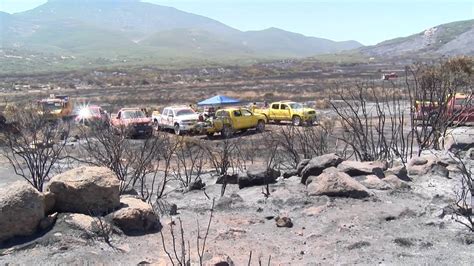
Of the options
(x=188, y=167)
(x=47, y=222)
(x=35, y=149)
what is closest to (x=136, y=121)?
(x=188, y=167)

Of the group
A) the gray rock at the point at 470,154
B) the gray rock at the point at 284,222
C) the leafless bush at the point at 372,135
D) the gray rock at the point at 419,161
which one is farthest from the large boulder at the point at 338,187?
the gray rock at the point at 470,154

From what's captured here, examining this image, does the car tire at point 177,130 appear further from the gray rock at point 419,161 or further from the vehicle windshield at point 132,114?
the gray rock at point 419,161

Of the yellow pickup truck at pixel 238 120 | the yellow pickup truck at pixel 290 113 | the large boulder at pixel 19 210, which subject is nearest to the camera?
the large boulder at pixel 19 210

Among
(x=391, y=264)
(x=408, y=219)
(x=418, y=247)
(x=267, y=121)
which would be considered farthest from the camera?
(x=267, y=121)

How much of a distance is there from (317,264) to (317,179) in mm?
3463

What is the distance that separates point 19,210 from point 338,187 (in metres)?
5.68

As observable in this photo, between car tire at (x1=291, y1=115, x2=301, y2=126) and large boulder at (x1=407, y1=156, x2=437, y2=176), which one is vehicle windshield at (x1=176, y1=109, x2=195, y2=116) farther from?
large boulder at (x1=407, y1=156, x2=437, y2=176)

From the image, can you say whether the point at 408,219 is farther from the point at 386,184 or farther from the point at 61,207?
the point at 61,207

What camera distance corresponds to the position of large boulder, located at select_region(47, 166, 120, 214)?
9289mm

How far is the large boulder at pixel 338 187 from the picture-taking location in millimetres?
10305

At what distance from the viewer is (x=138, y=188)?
14.2 m

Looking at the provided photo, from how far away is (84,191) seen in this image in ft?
30.5

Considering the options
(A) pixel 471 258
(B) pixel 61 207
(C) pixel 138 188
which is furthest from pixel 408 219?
(C) pixel 138 188

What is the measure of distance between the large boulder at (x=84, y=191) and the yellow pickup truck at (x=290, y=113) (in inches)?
920
